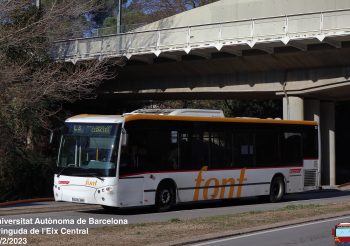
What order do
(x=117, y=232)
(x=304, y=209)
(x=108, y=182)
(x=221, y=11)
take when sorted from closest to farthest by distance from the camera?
(x=117, y=232) → (x=108, y=182) → (x=304, y=209) → (x=221, y=11)

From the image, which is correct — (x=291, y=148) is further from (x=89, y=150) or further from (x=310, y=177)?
(x=89, y=150)

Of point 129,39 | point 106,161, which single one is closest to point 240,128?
point 106,161

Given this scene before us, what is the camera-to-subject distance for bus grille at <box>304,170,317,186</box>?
78.9ft

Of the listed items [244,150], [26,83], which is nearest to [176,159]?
[244,150]

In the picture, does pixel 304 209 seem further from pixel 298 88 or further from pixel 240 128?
pixel 298 88

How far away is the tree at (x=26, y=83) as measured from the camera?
82.5ft

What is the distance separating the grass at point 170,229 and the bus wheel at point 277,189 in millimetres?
4695

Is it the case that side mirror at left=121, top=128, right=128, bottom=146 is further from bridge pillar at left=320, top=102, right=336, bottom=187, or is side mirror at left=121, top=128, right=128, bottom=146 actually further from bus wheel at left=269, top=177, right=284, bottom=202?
bridge pillar at left=320, top=102, right=336, bottom=187

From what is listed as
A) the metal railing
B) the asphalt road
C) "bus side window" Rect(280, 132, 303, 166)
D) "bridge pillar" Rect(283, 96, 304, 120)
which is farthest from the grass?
"bridge pillar" Rect(283, 96, 304, 120)

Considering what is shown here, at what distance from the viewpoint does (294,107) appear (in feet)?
114

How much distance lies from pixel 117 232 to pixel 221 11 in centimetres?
3019

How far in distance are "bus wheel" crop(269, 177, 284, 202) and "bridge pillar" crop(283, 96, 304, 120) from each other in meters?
12.1

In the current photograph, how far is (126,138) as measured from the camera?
695 inches

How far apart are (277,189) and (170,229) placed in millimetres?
10791
